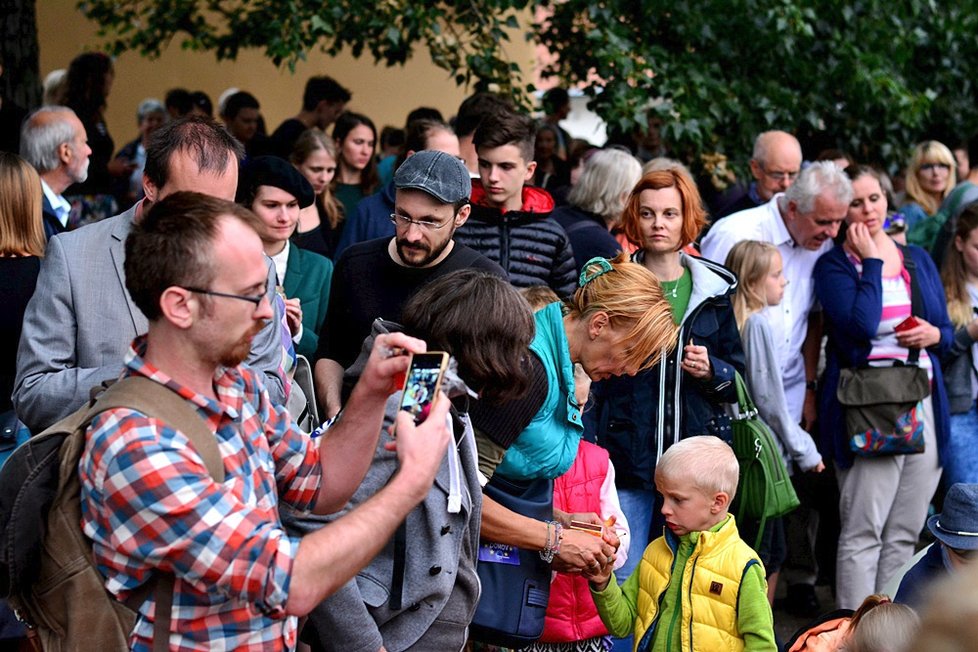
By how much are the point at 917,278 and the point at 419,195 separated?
9.82 feet

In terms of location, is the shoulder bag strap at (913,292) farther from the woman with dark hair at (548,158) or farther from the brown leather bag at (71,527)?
the brown leather bag at (71,527)

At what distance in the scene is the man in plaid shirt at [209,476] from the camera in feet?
7.43

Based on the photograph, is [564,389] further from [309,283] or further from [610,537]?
[309,283]

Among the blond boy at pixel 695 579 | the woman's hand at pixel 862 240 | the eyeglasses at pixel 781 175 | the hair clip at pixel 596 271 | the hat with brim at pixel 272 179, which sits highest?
the hat with brim at pixel 272 179

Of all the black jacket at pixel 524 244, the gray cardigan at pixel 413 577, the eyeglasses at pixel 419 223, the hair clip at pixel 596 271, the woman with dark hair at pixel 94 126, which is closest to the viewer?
the gray cardigan at pixel 413 577

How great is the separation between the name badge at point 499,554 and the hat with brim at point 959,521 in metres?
1.41

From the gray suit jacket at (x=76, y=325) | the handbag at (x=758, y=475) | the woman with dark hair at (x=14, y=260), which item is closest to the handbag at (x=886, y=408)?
the handbag at (x=758, y=475)

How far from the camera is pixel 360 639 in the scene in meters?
2.98

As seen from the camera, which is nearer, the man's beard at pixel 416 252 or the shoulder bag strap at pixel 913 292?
the man's beard at pixel 416 252

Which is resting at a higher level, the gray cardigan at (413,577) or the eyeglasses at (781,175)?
the eyeglasses at (781,175)

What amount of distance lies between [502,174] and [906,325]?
211cm

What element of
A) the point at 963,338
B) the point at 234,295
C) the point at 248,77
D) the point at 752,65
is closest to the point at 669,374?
the point at 963,338

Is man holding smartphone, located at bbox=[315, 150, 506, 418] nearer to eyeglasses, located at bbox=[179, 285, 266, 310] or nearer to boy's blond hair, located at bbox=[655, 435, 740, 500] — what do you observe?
boy's blond hair, located at bbox=[655, 435, 740, 500]

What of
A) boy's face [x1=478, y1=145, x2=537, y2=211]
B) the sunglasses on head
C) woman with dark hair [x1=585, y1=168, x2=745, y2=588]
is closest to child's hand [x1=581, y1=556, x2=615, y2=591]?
woman with dark hair [x1=585, y1=168, x2=745, y2=588]
